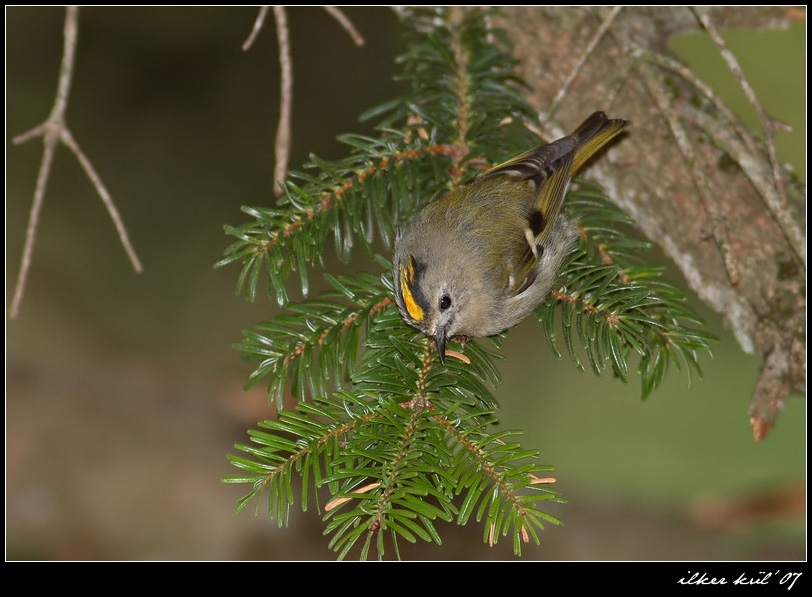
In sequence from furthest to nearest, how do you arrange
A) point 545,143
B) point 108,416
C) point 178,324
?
point 178,324 → point 108,416 → point 545,143

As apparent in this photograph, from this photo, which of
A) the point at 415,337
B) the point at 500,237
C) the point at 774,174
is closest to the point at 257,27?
the point at 415,337

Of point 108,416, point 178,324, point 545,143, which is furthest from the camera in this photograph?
point 178,324

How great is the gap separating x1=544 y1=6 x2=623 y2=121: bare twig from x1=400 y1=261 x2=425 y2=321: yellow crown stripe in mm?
773

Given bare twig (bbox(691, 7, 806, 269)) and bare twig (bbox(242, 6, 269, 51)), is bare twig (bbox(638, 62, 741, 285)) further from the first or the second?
bare twig (bbox(242, 6, 269, 51))

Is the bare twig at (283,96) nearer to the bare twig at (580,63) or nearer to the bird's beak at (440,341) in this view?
the bird's beak at (440,341)

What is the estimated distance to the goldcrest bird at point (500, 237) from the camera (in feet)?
8.41

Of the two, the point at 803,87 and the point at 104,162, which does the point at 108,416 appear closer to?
the point at 104,162

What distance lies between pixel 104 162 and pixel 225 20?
104 cm

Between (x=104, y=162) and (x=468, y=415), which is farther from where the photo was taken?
(x=104, y=162)

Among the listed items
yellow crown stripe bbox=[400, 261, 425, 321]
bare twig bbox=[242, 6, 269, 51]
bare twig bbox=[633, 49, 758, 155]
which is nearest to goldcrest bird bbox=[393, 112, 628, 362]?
yellow crown stripe bbox=[400, 261, 425, 321]

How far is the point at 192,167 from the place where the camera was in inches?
167

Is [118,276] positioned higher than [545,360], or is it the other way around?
[118,276]

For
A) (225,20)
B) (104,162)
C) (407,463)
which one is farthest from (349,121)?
(407,463)

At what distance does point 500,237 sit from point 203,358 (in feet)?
7.62
